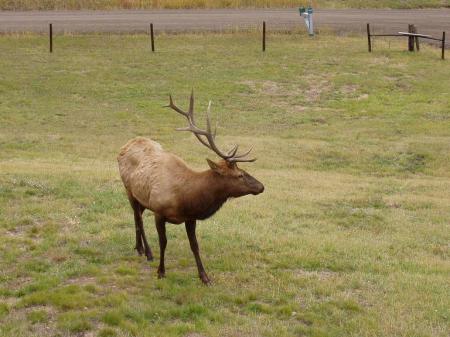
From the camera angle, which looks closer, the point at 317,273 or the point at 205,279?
the point at 205,279

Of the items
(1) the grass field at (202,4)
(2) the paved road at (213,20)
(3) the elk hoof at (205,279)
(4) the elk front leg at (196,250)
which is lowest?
(3) the elk hoof at (205,279)

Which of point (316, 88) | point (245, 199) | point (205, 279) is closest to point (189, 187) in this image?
point (205, 279)

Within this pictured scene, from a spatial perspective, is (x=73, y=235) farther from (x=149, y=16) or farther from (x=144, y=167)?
(x=149, y=16)

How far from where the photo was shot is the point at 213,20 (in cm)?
4922

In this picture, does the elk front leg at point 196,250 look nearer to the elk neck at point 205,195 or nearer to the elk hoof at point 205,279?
the elk hoof at point 205,279

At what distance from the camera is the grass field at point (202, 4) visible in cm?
5394

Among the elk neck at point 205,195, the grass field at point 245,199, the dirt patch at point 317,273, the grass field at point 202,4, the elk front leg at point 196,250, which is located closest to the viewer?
the grass field at point 245,199

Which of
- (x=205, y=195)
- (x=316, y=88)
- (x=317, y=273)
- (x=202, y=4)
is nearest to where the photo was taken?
(x=205, y=195)

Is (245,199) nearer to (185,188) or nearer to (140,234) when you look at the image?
(140,234)

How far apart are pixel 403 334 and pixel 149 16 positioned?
43127 mm

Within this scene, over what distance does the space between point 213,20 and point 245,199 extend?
33242mm

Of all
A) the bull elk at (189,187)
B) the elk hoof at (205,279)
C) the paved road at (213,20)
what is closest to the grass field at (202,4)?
the paved road at (213,20)

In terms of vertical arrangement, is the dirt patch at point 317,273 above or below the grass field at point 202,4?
below

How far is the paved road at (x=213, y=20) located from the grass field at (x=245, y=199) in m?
6.19
